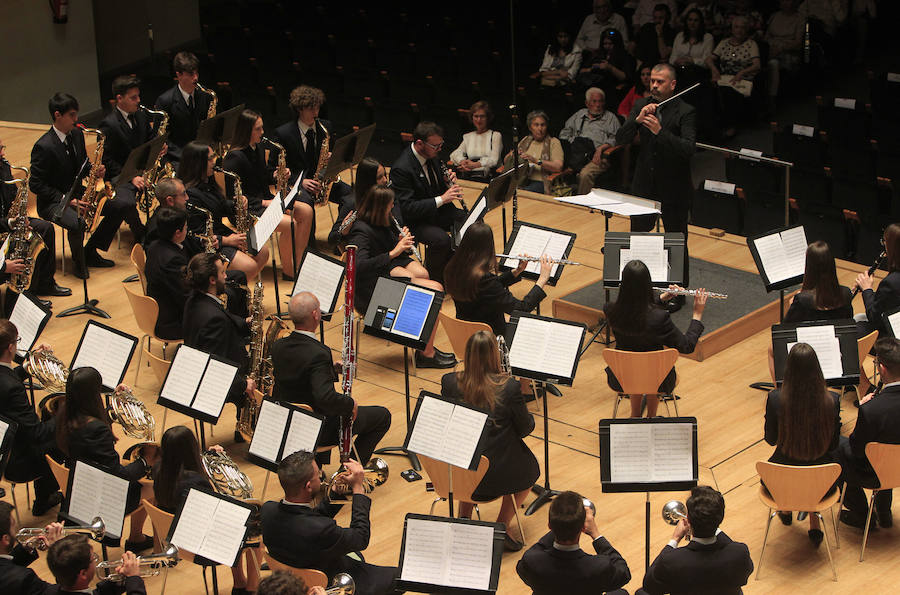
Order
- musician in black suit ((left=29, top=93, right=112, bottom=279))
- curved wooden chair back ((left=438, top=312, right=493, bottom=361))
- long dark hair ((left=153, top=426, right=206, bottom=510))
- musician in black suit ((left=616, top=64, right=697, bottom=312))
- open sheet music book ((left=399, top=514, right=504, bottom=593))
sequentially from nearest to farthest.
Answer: open sheet music book ((left=399, top=514, right=504, bottom=593)) → long dark hair ((left=153, top=426, right=206, bottom=510)) → curved wooden chair back ((left=438, top=312, right=493, bottom=361)) → musician in black suit ((left=616, top=64, right=697, bottom=312)) → musician in black suit ((left=29, top=93, right=112, bottom=279))

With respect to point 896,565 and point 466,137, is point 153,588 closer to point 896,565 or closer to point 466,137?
point 896,565

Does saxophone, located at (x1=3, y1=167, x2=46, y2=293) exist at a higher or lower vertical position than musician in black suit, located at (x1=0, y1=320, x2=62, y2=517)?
lower

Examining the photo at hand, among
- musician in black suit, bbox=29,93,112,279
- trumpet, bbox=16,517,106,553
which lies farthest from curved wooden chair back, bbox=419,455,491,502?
musician in black suit, bbox=29,93,112,279

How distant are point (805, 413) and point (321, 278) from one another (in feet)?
9.39

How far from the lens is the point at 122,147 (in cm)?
971

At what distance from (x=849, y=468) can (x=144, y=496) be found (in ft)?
11.5

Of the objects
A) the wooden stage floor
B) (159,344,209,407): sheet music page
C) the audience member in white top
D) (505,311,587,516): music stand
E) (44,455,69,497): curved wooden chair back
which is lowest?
the wooden stage floor

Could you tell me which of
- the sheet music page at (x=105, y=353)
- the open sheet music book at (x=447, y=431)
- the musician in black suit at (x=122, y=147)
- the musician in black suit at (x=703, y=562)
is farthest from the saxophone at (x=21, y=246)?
the musician in black suit at (x=703, y=562)

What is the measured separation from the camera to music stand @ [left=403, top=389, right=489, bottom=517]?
17.6 ft

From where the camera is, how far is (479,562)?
4.86 metres

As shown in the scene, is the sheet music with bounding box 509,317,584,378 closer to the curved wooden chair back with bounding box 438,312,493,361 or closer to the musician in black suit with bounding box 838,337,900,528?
the curved wooden chair back with bounding box 438,312,493,361

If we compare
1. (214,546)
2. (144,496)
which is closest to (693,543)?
(214,546)

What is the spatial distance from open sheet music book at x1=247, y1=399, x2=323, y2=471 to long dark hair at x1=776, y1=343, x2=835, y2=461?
7.30 feet

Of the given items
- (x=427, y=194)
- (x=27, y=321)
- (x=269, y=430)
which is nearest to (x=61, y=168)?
(x=27, y=321)
